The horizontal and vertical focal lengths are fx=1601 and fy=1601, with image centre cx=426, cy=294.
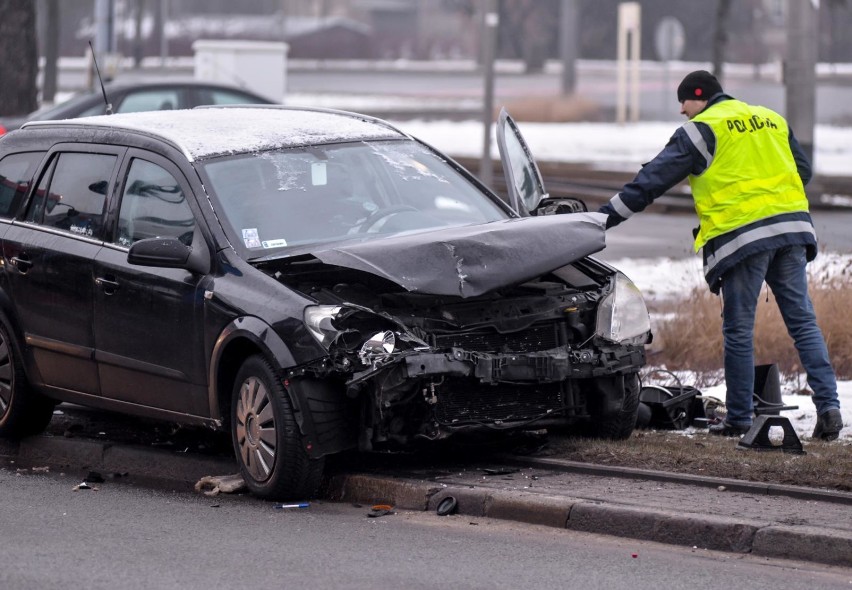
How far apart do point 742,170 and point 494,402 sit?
1.81 m

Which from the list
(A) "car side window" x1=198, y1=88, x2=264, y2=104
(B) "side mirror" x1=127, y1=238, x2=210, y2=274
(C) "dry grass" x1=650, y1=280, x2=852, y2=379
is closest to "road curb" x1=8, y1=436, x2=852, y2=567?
(B) "side mirror" x1=127, y1=238, x2=210, y2=274

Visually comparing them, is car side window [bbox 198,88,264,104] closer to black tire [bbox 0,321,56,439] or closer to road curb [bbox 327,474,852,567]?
black tire [bbox 0,321,56,439]

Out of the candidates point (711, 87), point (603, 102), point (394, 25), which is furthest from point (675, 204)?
point (394, 25)

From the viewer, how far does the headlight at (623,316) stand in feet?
23.1

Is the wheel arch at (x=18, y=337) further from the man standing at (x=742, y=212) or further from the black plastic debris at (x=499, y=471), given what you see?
the man standing at (x=742, y=212)

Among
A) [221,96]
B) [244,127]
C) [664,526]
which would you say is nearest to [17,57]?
[221,96]

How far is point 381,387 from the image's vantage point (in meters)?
6.45

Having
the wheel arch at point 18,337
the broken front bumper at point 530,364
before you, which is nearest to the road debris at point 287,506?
the broken front bumper at point 530,364

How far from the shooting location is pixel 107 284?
7.40 m

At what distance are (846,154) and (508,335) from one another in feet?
71.6

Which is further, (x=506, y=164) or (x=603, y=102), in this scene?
(x=603, y=102)

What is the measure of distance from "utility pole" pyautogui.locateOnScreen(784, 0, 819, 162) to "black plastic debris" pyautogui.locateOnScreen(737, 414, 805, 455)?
36.1ft

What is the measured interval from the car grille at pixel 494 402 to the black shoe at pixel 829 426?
56.4 inches

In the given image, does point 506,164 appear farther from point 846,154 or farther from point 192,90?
point 846,154
